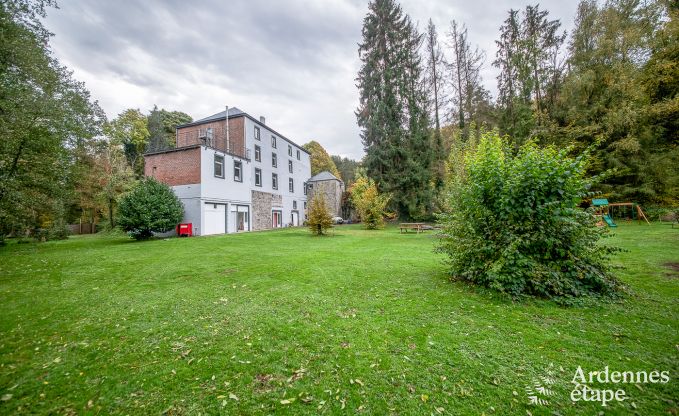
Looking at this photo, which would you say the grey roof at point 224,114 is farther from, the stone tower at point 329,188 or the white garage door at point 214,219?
the stone tower at point 329,188

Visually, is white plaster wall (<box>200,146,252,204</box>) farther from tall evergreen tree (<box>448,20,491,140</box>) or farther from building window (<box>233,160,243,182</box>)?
tall evergreen tree (<box>448,20,491,140</box>)

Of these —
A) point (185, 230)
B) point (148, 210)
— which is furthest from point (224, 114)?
point (148, 210)

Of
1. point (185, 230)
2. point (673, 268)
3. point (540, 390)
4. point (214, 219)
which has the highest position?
point (214, 219)

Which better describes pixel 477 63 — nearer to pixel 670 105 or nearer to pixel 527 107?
pixel 527 107

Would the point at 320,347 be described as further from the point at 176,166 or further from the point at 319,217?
the point at 176,166

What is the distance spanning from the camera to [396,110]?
26.2 metres

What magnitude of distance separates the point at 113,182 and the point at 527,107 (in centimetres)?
3745

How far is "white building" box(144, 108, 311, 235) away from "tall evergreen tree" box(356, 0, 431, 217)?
1063 cm

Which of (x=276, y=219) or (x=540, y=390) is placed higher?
(x=276, y=219)

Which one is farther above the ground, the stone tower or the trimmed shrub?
the stone tower

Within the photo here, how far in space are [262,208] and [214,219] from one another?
20.1 feet

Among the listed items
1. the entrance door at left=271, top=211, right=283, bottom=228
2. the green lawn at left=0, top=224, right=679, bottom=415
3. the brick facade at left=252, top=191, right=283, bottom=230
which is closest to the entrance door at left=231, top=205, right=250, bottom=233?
the brick facade at left=252, top=191, right=283, bottom=230

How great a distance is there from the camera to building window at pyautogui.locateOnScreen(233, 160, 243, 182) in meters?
22.4

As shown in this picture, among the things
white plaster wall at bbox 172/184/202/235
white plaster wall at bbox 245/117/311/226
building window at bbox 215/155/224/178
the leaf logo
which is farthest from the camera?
white plaster wall at bbox 245/117/311/226
